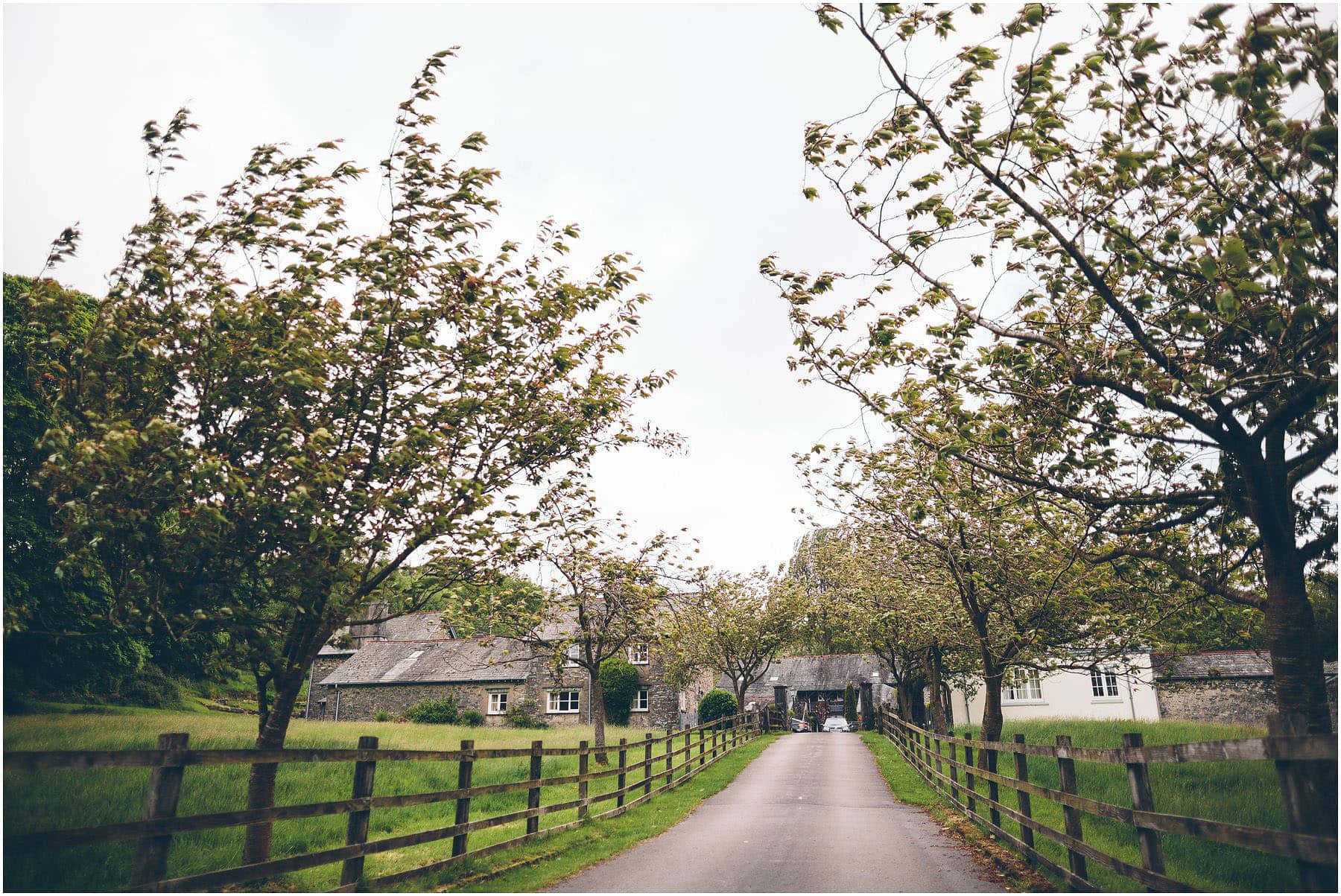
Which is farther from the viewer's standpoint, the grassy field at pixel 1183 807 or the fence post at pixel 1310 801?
the grassy field at pixel 1183 807

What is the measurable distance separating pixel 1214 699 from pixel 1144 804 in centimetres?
4363

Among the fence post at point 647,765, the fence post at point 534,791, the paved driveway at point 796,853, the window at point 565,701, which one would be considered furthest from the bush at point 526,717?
the fence post at point 534,791

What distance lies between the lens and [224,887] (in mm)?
5578

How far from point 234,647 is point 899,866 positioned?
25.4ft

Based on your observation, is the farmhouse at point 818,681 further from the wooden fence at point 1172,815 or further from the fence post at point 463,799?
the fence post at point 463,799

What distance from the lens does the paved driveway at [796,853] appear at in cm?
811

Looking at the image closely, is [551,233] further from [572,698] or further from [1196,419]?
[572,698]

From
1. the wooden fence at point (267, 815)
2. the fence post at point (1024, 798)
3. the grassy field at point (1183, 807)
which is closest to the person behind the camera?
the wooden fence at point (267, 815)

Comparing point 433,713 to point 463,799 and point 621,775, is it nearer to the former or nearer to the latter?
point 621,775

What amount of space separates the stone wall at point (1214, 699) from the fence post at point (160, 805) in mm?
44890

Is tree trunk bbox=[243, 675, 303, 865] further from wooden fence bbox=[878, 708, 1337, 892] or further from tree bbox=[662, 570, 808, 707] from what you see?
tree bbox=[662, 570, 808, 707]

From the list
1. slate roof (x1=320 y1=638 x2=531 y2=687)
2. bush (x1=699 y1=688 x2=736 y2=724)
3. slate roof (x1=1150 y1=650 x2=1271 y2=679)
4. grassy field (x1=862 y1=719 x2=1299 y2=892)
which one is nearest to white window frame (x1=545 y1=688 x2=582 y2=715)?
slate roof (x1=320 y1=638 x2=531 y2=687)

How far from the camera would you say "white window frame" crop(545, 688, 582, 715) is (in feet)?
151

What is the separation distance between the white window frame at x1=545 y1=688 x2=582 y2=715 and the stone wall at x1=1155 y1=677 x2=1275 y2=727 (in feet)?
105
